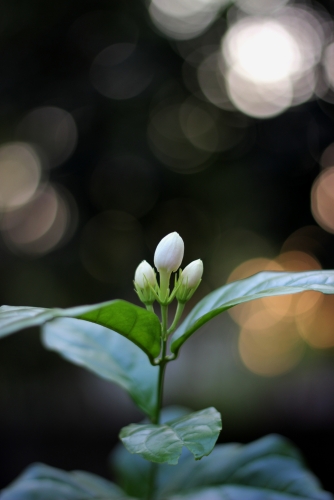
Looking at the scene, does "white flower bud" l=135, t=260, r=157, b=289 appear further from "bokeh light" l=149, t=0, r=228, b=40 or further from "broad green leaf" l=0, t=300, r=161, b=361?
"bokeh light" l=149, t=0, r=228, b=40

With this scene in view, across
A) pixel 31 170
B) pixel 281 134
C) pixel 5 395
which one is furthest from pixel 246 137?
pixel 5 395

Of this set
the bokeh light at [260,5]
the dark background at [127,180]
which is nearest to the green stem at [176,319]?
the dark background at [127,180]

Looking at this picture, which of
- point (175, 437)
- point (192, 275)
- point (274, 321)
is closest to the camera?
point (175, 437)

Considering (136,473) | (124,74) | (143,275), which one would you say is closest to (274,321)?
(124,74)

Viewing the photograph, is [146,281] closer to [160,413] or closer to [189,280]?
[189,280]

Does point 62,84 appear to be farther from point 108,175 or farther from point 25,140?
point 108,175

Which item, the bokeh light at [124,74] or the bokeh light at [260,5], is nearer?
the bokeh light at [124,74]

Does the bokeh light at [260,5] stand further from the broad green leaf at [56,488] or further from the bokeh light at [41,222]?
the broad green leaf at [56,488]
